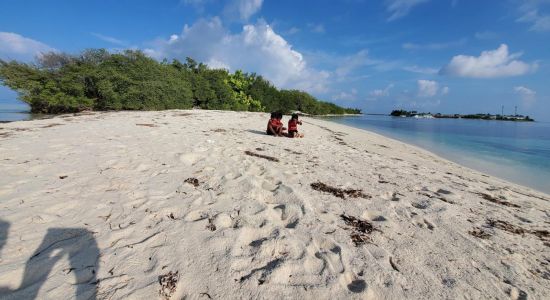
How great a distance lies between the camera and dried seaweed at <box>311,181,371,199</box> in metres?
4.49

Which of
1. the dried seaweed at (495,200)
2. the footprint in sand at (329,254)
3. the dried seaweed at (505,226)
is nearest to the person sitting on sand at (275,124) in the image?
the dried seaweed at (495,200)

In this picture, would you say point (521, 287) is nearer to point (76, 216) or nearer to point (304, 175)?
point (304, 175)

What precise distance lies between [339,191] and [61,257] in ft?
12.6

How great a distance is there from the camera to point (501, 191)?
235 inches

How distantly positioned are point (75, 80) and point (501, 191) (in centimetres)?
2438

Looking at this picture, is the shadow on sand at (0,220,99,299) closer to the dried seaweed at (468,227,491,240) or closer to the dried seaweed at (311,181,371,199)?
the dried seaweed at (311,181,371,199)

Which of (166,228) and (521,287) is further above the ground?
(166,228)

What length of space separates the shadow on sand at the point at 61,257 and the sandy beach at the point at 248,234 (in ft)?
0.04

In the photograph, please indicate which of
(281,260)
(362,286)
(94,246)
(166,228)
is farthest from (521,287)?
(94,246)

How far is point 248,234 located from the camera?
9.82ft

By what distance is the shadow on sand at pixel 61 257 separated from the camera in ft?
6.52

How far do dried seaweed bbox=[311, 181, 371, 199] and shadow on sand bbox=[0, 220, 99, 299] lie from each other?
10.9ft

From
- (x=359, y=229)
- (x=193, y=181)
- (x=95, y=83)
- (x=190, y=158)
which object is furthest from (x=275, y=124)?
(x=95, y=83)

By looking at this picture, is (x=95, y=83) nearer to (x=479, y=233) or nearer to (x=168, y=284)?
(x=168, y=284)
